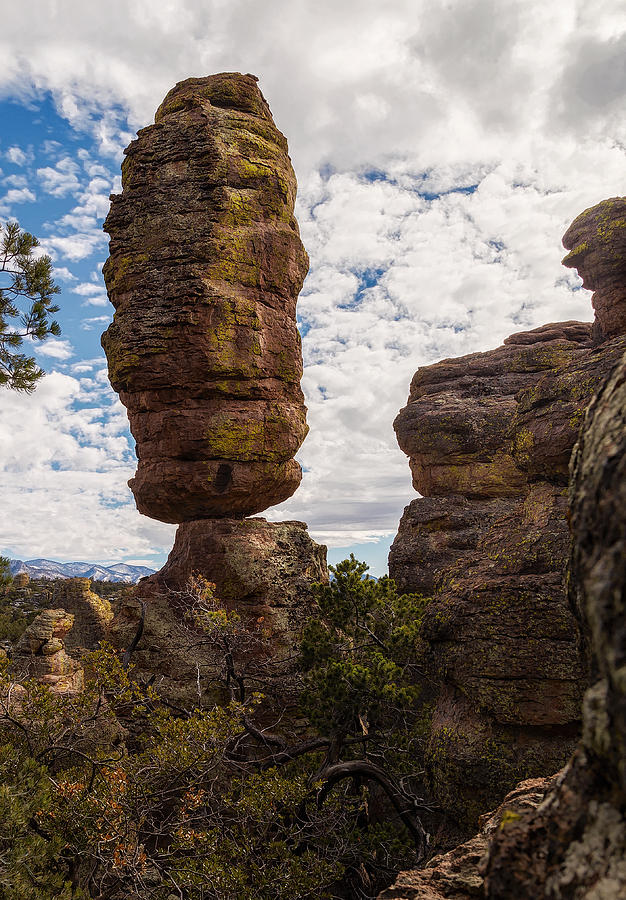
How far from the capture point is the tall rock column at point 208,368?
1727 centimetres

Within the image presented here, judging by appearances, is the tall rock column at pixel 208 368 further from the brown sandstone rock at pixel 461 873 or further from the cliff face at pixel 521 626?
the brown sandstone rock at pixel 461 873

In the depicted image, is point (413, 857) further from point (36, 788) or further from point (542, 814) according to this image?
point (542, 814)

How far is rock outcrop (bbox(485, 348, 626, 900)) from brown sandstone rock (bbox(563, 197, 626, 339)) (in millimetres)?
10642

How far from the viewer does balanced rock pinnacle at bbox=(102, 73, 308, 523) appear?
1769 cm

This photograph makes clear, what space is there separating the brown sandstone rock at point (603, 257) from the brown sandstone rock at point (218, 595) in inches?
414

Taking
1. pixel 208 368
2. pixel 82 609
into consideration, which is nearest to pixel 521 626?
pixel 208 368

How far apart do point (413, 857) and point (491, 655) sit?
437cm

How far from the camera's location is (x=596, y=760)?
2014 millimetres

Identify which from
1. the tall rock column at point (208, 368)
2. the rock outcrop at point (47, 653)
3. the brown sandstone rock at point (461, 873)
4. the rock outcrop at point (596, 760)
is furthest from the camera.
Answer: the rock outcrop at point (47, 653)

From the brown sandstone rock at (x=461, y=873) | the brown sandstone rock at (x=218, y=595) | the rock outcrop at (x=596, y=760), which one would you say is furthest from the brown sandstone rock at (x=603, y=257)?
the rock outcrop at (x=596, y=760)

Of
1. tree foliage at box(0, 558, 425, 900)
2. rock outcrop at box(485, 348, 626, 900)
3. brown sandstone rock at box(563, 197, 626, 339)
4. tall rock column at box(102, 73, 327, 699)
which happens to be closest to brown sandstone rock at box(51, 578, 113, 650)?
tall rock column at box(102, 73, 327, 699)

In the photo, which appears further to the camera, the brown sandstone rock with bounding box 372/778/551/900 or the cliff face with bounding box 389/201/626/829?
the cliff face with bounding box 389/201/626/829

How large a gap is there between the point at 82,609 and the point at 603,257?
3087 centimetres

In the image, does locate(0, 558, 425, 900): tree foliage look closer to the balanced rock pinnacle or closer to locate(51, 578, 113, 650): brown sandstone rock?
the balanced rock pinnacle
